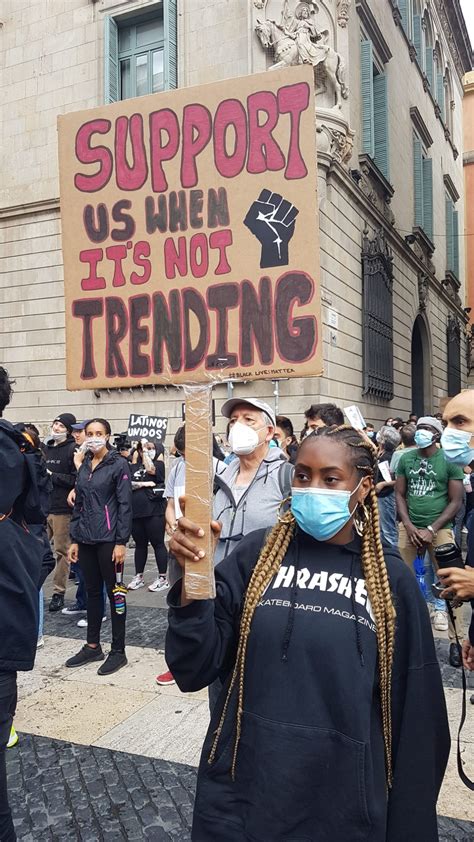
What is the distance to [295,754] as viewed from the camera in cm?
158

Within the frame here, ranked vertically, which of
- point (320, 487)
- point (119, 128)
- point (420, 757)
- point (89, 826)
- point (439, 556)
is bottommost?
point (89, 826)

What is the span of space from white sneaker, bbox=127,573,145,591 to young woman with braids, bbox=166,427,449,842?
609 cm

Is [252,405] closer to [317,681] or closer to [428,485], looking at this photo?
[317,681]

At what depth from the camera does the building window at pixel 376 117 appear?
15445 millimetres

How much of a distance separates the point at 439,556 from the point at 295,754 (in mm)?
1550

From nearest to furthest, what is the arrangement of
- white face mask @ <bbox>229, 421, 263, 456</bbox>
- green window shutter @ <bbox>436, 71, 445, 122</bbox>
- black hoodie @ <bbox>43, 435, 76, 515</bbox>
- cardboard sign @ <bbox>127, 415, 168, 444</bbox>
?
white face mask @ <bbox>229, 421, 263, 456</bbox> < black hoodie @ <bbox>43, 435, 76, 515</bbox> < cardboard sign @ <bbox>127, 415, 168, 444</bbox> < green window shutter @ <bbox>436, 71, 445, 122</bbox>

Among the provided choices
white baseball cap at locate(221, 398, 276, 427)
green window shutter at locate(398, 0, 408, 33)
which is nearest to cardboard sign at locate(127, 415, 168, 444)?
white baseball cap at locate(221, 398, 276, 427)

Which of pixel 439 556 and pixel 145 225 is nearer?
pixel 145 225

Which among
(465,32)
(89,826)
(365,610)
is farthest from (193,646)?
(465,32)

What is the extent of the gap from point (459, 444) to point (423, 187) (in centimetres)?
2146

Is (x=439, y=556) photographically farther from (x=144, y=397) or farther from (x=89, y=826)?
(x=144, y=397)

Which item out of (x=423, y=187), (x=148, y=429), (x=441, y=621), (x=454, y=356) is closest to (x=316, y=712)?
(x=441, y=621)

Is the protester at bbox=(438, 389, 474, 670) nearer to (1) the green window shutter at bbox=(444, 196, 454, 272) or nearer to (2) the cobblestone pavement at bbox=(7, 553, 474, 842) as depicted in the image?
(2) the cobblestone pavement at bbox=(7, 553, 474, 842)

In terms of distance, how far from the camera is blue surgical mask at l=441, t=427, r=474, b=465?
257cm
